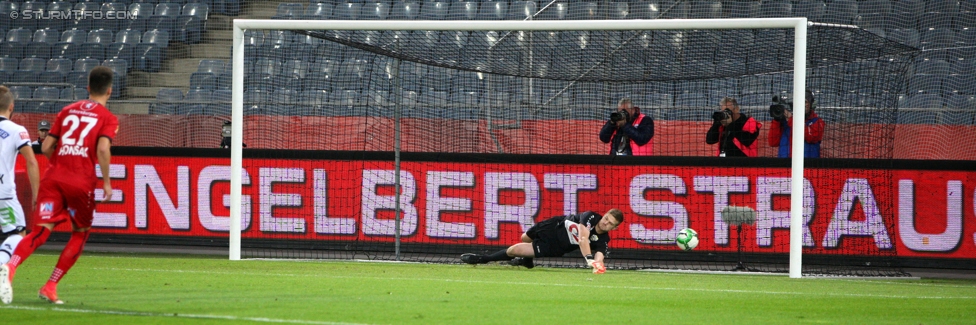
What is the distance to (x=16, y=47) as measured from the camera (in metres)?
22.7

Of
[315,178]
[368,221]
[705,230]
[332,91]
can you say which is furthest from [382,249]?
[705,230]

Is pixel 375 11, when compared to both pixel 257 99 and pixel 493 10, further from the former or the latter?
pixel 257 99

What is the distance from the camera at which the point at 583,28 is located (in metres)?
13.0

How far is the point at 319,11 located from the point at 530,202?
8427 millimetres

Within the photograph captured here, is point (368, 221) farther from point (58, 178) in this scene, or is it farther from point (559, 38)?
point (58, 178)

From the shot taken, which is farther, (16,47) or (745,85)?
(16,47)

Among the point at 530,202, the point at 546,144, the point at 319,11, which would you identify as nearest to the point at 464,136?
the point at 546,144

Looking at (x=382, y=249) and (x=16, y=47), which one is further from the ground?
(x=16, y=47)

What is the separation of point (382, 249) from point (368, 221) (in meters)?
0.43

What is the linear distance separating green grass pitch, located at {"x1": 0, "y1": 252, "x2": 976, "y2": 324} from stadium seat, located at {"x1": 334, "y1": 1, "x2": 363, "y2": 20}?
9.09 m

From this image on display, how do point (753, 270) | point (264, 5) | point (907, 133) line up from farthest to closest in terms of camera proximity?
point (264, 5) < point (907, 133) < point (753, 270)

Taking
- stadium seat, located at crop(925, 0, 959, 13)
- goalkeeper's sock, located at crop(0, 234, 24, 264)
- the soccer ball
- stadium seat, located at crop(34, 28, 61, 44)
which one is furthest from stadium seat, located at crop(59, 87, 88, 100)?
stadium seat, located at crop(925, 0, 959, 13)

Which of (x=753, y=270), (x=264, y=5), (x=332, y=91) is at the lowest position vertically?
(x=753, y=270)

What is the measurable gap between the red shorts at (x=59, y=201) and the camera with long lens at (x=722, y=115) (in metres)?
8.58
